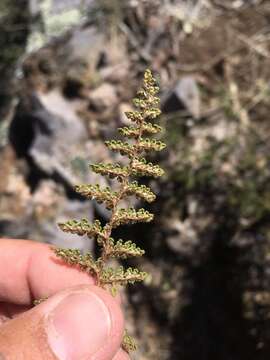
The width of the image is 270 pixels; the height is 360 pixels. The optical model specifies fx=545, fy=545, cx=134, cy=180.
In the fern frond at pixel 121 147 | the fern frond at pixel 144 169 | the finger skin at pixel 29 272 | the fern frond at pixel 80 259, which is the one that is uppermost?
the fern frond at pixel 121 147

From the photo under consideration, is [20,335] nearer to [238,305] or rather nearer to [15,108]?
[238,305]

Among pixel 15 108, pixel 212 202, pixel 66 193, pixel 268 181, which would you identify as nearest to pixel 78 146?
pixel 66 193

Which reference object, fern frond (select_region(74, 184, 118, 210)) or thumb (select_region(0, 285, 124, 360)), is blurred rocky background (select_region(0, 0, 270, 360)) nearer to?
thumb (select_region(0, 285, 124, 360))

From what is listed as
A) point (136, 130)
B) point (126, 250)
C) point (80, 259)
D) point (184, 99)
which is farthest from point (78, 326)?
point (184, 99)

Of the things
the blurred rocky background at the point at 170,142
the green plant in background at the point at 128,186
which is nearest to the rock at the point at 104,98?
the blurred rocky background at the point at 170,142

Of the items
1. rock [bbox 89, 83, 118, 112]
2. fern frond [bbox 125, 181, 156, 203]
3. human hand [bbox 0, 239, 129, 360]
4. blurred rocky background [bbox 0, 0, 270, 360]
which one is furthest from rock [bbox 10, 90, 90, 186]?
A: fern frond [bbox 125, 181, 156, 203]

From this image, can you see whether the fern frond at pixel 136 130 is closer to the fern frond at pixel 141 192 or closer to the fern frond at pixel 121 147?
the fern frond at pixel 121 147
